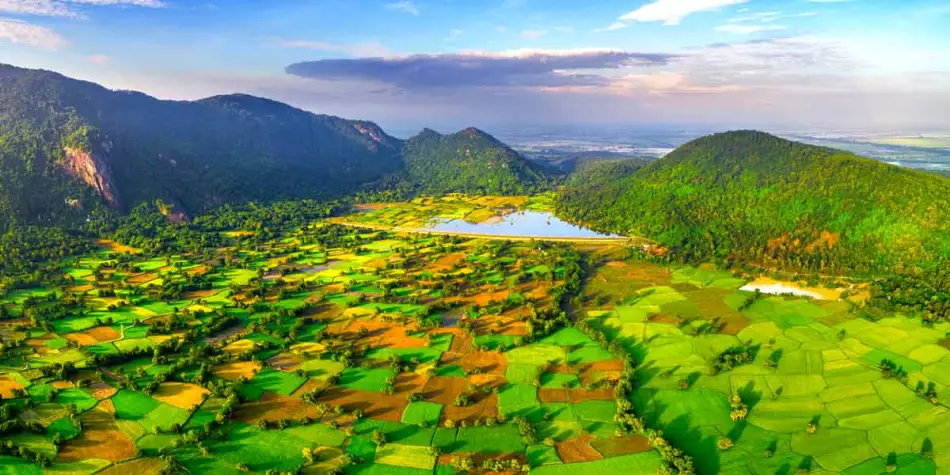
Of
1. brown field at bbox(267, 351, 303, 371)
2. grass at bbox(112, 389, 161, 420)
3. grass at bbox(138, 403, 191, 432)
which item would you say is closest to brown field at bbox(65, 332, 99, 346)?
grass at bbox(112, 389, 161, 420)

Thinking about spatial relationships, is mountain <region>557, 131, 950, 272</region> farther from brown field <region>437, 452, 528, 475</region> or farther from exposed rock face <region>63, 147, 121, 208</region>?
exposed rock face <region>63, 147, 121, 208</region>

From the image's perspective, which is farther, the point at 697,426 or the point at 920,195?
the point at 920,195

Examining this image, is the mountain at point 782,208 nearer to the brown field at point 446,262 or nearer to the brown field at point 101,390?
the brown field at point 446,262

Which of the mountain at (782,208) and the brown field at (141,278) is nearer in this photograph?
the brown field at (141,278)

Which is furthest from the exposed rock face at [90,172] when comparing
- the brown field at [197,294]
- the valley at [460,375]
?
the brown field at [197,294]

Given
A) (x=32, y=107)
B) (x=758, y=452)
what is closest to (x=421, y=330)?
(x=758, y=452)

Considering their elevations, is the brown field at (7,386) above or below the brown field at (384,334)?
above

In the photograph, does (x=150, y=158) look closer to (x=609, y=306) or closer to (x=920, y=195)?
(x=609, y=306)
